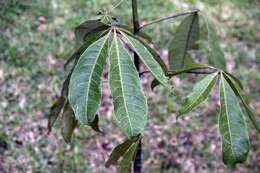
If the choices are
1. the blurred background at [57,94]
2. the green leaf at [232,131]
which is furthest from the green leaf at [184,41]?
the blurred background at [57,94]

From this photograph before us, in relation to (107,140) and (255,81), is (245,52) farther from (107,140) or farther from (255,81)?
(107,140)

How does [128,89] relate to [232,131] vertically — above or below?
above

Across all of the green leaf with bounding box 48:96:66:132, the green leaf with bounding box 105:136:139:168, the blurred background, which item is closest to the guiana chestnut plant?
the green leaf with bounding box 105:136:139:168

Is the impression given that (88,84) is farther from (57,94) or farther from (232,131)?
(57,94)

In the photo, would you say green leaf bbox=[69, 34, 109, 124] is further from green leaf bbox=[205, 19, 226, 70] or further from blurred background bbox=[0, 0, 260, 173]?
blurred background bbox=[0, 0, 260, 173]

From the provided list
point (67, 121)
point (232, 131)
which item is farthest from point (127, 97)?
point (67, 121)

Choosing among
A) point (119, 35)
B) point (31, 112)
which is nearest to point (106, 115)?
point (31, 112)

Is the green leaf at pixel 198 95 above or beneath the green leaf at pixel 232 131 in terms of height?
above

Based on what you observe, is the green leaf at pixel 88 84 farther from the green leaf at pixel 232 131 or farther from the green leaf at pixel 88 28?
the green leaf at pixel 232 131

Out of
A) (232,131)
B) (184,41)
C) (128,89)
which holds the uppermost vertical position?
(184,41)
